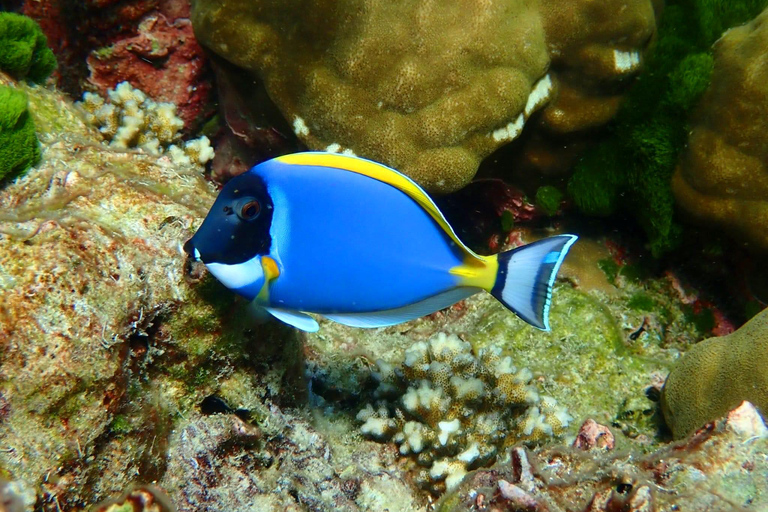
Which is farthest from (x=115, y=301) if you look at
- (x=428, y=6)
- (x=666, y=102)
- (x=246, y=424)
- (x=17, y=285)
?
(x=666, y=102)

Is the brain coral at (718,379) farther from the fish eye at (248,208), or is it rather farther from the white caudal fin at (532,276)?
the fish eye at (248,208)

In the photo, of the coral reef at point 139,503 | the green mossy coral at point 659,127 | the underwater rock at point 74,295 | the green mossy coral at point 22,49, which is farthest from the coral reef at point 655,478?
the green mossy coral at point 22,49

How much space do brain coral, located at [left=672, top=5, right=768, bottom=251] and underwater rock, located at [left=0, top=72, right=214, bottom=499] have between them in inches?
144

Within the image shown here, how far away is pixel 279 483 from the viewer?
8.04 feet

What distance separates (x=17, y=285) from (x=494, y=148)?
299cm

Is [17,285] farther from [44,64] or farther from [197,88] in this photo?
[197,88]

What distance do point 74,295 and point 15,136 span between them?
133 cm

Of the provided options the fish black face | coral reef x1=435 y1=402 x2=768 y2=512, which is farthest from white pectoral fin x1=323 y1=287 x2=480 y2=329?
coral reef x1=435 y1=402 x2=768 y2=512

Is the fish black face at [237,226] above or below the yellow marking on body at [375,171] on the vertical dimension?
below

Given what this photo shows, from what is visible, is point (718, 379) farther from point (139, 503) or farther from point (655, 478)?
point (139, 503)

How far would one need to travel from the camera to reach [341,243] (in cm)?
184

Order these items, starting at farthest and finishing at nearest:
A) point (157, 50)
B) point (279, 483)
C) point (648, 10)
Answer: point (157, 50), point (648, 10), point (279, 483)

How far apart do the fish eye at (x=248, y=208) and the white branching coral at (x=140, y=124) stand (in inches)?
105

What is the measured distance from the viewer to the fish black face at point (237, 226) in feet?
5.85
